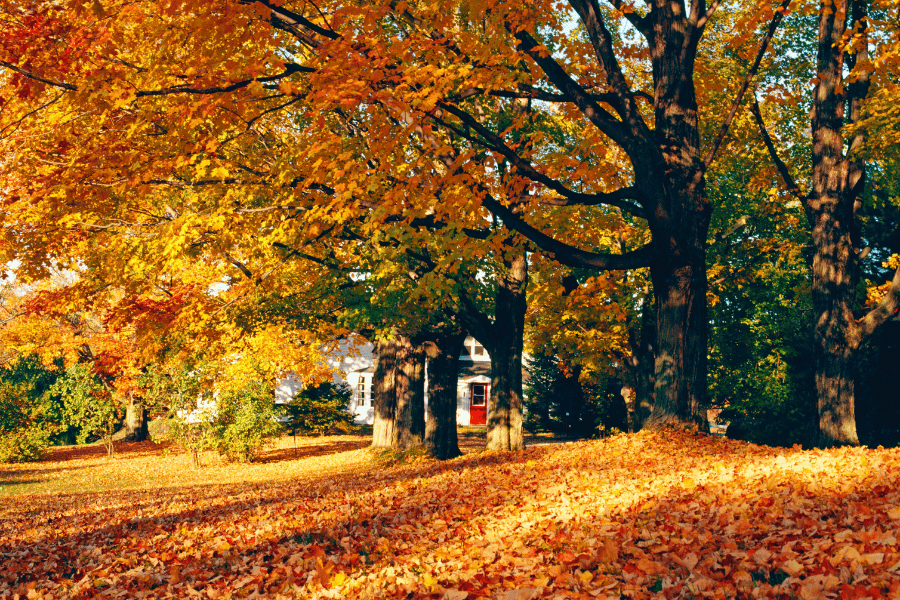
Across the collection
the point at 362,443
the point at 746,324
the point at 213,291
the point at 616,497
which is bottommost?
the point at 362,443

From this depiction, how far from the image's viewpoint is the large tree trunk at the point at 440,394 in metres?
17.5

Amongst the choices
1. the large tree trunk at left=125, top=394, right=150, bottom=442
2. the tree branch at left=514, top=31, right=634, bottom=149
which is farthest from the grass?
the tree branch at left=514, top=31, right=634, bottom=149

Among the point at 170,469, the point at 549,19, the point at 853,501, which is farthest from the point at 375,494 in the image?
the point at 170,469

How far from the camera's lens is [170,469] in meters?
22.1

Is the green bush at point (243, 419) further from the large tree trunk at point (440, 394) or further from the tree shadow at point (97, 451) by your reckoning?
the large tree trunk at point (440, 394)

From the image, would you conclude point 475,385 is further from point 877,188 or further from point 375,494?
point 375,494

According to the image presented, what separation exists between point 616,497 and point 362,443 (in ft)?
80.5

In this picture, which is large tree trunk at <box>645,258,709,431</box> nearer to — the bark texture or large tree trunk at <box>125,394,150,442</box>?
the bark texture

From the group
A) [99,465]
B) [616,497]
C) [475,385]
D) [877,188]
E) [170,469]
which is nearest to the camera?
[616,497]

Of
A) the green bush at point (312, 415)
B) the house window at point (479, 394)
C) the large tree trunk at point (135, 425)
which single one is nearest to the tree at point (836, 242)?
the green bush at point (312, 415)

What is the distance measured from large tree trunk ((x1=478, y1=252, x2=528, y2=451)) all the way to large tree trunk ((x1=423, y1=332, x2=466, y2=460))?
6.60ft

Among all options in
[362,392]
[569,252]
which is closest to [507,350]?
[569,252]

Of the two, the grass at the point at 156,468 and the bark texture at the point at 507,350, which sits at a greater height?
the bark texture at the point at 507,350

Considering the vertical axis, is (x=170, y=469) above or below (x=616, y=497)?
below
